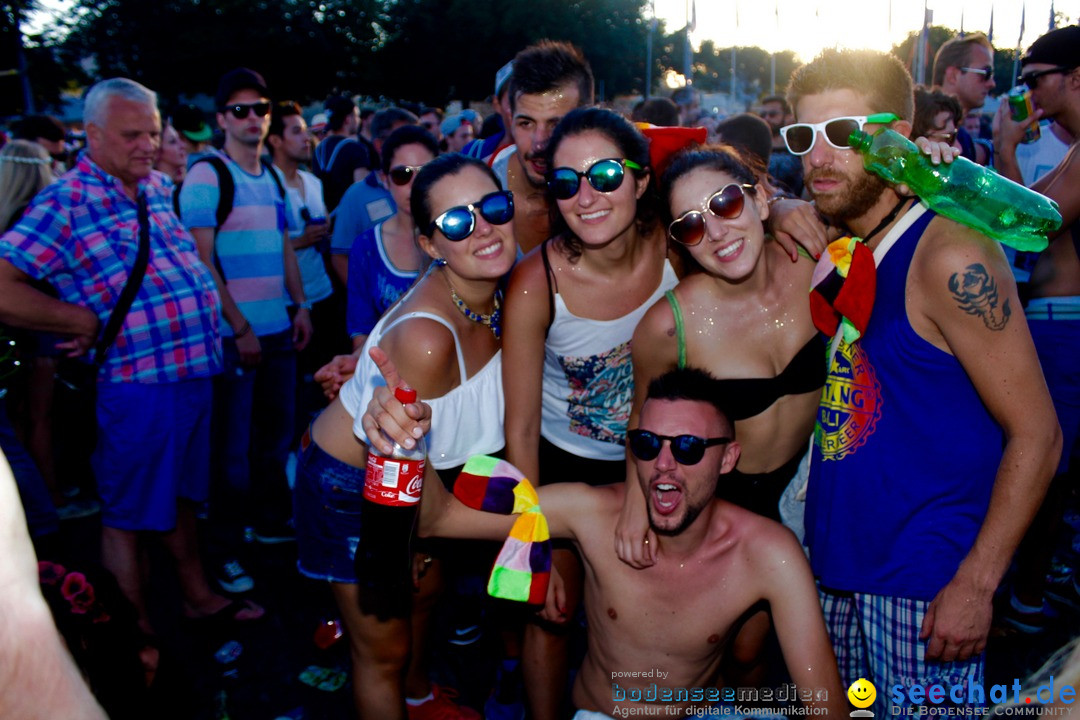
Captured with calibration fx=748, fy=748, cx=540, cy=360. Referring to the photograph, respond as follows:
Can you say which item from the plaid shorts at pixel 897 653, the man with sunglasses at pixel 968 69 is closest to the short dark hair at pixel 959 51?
the man with sunglasses at pixel 968 69

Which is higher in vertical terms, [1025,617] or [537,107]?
[537,107]

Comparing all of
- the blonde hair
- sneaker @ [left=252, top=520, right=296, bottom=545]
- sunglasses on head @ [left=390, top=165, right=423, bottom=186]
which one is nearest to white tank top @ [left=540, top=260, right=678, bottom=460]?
sunglasses on head @ [left=390, top=165, right=423, bottom=186]

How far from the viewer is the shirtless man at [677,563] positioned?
2354 millimetres

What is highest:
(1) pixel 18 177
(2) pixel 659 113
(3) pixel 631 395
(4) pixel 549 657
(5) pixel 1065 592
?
(2) pixel 659 113

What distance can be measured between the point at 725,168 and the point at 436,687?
2452 mm

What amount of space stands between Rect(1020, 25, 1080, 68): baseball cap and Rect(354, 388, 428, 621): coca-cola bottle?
11.7 feet

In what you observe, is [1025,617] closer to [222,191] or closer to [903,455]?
[903,455]

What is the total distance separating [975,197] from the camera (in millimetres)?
2055

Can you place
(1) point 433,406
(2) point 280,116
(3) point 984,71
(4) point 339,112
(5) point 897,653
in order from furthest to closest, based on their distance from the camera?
1. (4) point 339,112
2. (2) point 280,116
3. (3) point 984,71
4. (1) point 433,406
5. (5) point 897,653

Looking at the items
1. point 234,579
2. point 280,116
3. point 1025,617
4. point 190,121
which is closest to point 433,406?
point 234,579

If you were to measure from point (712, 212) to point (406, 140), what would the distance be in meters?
2.13

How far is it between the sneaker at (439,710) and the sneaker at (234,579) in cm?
148

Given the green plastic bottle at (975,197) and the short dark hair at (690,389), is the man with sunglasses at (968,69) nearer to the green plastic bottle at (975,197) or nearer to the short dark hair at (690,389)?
the green plastic bottle at (975,197)

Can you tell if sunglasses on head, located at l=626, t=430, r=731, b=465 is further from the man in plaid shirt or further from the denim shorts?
the man in plaid shirt
